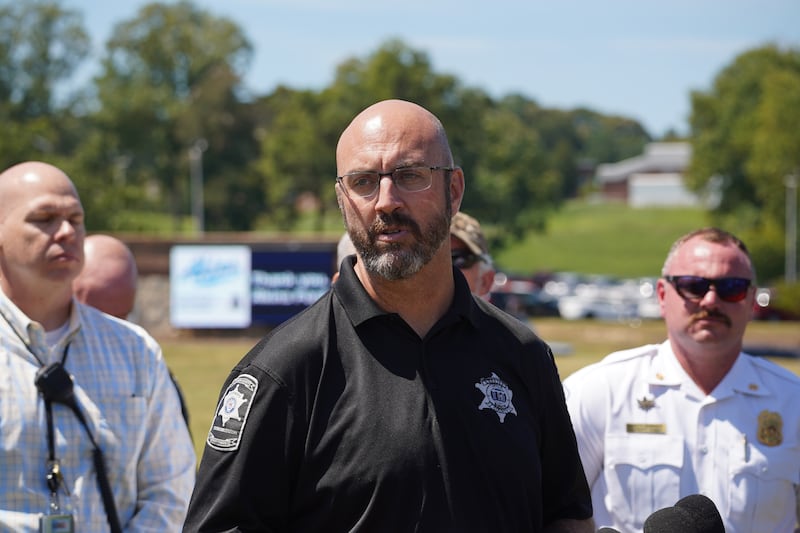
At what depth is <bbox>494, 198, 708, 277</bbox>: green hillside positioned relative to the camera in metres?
93.5

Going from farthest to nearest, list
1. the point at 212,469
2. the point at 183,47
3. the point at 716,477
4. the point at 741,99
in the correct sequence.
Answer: the point at 183,47 < the point at 741,99 < the point at 716,477 < the point at 212,469

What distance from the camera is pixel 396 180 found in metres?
3.07

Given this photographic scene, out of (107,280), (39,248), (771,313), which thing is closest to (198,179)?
(771,313)

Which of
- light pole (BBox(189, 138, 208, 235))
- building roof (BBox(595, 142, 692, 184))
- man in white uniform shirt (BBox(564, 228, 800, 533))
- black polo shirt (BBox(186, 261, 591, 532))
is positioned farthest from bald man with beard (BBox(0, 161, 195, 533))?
building roof (BBox(595, 142, 692, 184))

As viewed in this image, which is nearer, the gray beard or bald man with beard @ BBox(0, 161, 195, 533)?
the gray beard

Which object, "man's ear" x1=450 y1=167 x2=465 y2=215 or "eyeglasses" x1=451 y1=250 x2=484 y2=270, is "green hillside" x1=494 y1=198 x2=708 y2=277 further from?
"man's ear" x1=450 y1=167 x2=465 y2=215

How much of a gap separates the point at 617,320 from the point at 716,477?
46.7 meters

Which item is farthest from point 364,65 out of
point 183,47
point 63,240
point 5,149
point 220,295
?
point 63,240

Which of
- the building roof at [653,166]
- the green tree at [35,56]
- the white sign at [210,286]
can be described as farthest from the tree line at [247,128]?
the building roof at [653,166]

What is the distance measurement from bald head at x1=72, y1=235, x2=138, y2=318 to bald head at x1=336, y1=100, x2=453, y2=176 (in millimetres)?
3034

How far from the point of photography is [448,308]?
3.17 metres

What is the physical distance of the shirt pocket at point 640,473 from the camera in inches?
189

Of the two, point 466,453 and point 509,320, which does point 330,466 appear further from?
point 509,320

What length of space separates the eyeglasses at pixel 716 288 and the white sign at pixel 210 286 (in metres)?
26.9
